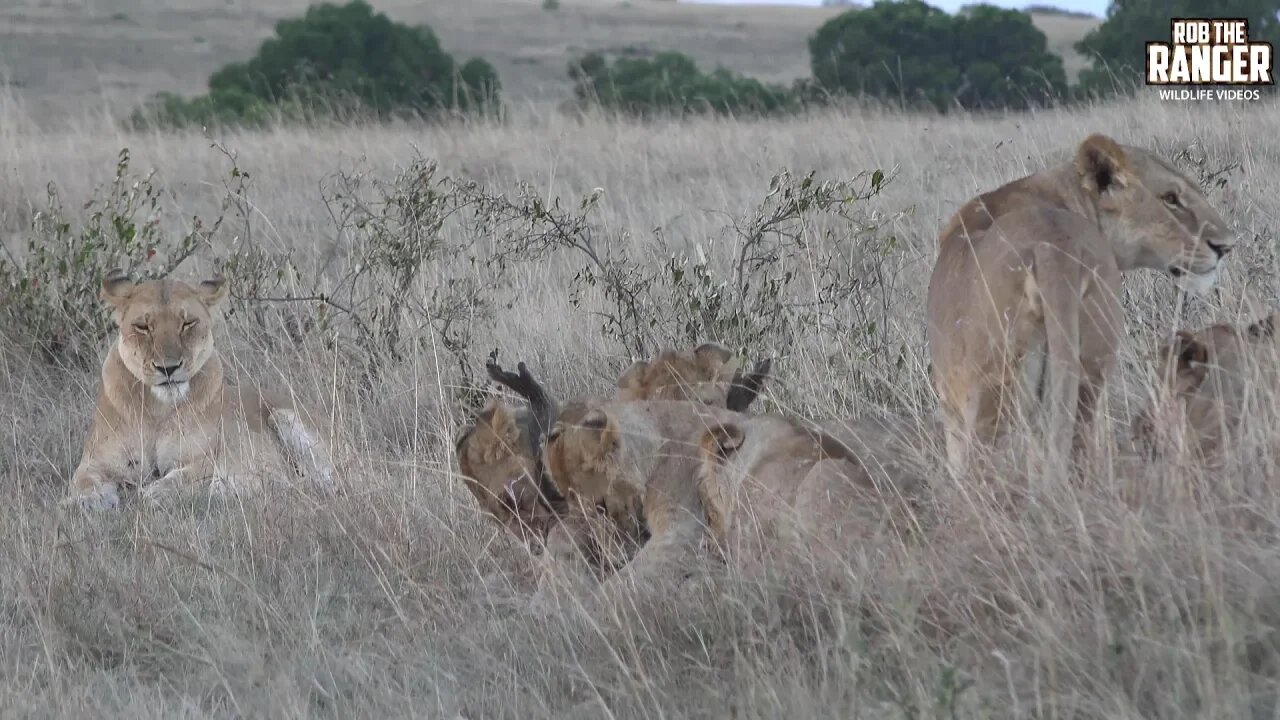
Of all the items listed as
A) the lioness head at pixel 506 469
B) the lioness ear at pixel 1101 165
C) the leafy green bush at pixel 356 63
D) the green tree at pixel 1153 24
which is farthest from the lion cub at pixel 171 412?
the leafy green bush at pixel 356 63

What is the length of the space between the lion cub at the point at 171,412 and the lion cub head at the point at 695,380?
1.98 m

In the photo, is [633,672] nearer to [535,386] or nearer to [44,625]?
[535,386]

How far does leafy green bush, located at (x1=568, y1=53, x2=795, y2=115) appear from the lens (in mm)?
19016

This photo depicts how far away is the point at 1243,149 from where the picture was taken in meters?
9.35

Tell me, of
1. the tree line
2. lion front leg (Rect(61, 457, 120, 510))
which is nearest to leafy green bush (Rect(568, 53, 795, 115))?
the tree line

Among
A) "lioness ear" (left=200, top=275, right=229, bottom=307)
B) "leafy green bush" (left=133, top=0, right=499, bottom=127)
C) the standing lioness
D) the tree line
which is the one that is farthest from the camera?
"leafy green bush" (left=133, top=0, right=499, bottom=127)

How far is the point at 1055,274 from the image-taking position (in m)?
3.71

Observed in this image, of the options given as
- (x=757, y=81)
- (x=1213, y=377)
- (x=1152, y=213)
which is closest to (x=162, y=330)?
(x=1152, y=213)

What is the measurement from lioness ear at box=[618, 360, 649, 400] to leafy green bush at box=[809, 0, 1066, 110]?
17.5 meters

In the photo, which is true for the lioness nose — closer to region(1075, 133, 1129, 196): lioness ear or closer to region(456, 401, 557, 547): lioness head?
region(456, 401, 557, 547): lioness head

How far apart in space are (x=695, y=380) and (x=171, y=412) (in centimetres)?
292

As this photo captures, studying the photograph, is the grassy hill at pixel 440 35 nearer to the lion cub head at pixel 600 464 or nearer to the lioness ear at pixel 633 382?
the lioness ear at pixel 633 382

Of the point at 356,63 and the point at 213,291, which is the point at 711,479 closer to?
the point at 213,291

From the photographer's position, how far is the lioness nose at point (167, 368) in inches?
261
